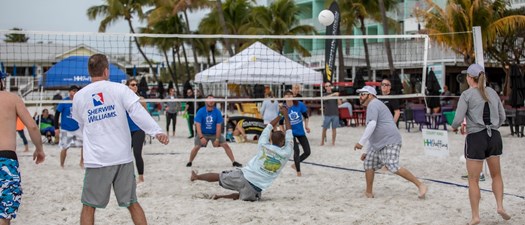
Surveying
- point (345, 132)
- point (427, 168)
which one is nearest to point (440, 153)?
point (427, 168)

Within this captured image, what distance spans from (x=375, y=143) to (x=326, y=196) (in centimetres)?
89

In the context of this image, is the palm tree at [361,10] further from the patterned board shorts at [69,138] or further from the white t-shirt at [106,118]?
the white t-shirt at [106,118]

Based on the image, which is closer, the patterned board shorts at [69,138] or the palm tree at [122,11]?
the patterned board shorts at [69,138]

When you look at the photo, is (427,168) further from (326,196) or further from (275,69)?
(275,69)

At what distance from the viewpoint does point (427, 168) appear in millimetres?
9930

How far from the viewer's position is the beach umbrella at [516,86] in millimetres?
14445

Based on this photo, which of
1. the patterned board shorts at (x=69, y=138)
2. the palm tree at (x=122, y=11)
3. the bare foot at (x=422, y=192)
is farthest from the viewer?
the palm tree at (x=122, y=11)

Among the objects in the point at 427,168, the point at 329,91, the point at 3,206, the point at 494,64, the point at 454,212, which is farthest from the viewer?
the point at 494,64

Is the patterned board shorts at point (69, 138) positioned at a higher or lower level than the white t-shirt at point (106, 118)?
lower

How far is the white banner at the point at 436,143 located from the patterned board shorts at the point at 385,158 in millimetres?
3800

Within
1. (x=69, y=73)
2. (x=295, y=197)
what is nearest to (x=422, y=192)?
(x=295, y=197)

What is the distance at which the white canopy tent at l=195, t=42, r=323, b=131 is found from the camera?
617 inches

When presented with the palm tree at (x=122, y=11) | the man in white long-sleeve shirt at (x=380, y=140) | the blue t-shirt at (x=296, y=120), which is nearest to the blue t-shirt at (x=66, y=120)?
the blue t-shirt at (x=296, y=120)

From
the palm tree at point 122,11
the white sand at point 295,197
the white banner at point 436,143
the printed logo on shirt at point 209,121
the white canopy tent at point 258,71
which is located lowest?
the white sand at point 295,197
